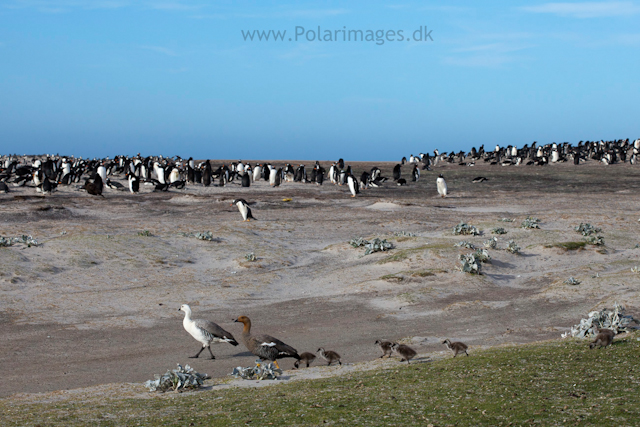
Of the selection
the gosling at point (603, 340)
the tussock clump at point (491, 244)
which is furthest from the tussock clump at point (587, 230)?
the gosling at point (603, 340)

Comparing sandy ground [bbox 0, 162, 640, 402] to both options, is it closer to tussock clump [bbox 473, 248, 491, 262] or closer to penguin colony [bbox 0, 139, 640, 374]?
tussock clump [bbox 473, 248, 491, 262]

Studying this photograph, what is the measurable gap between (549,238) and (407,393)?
16265mm

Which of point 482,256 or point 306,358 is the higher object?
point 482,256

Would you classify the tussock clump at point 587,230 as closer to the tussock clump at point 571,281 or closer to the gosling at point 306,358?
the tussock clump at point 571,281

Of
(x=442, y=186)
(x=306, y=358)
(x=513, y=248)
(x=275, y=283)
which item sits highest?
(x=442, y=186)

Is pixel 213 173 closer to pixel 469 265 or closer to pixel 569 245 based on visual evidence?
pixel 569 245

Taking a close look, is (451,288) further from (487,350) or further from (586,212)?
(586,212)

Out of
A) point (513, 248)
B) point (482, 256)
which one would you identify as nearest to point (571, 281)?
point (482, 256)

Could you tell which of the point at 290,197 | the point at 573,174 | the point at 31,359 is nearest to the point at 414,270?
the point at 31,359

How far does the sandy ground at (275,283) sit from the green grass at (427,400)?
6.56 ft

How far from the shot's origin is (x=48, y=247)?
19859 mm

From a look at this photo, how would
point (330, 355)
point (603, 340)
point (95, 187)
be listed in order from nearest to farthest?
point (603, 340)
point (330, 355)
point (95, 187)

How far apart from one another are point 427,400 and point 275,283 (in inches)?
468

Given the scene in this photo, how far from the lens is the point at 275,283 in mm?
18266
